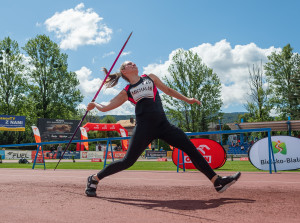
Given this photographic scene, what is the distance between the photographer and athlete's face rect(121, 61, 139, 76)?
4336mm

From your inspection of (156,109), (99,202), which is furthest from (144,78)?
(99,202)

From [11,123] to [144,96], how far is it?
40.0 m

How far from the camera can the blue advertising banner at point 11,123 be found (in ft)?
128

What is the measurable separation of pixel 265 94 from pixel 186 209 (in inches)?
1541

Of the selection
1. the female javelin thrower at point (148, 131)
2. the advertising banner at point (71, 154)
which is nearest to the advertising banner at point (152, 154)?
the advertising banner at point (71, 154)

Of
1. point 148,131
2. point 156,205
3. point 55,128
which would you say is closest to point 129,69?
point 148,131

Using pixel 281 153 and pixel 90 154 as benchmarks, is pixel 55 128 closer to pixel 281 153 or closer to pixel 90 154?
pixel 90 154

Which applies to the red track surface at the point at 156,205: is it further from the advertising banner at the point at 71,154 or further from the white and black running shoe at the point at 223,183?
the advertising banner at the point at 71,154

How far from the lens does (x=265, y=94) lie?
39.4 m

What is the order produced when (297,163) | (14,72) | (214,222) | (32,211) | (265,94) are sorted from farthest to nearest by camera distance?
(14,72) → (265,94) → (297,163) → (32,211) → (214,222)

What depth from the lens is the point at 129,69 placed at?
4.34 m

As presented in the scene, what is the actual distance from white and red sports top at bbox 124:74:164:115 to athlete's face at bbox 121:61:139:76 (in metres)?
0.18

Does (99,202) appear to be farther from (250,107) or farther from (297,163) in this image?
(250,107)

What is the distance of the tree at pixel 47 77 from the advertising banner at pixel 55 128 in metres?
4.19
